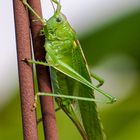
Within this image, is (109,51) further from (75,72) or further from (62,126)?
(62,126)

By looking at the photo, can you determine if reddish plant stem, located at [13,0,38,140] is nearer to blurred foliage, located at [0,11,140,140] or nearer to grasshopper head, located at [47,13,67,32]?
blurred foliage, located at [0,11,140,140]

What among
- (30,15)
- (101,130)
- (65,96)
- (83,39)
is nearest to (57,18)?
(83,39)

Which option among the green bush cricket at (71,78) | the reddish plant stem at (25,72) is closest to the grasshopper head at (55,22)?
the green bush cricket at (71,78)

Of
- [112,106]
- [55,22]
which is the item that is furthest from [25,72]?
[55,22]

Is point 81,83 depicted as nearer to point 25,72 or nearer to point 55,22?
point 55,22

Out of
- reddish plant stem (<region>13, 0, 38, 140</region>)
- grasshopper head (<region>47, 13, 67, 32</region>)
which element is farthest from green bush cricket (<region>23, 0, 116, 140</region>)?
reddish plant stem (<region>13, 0, 38, 140</region>)
